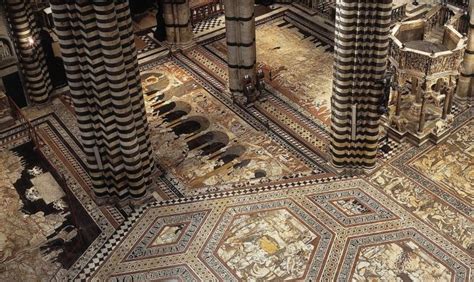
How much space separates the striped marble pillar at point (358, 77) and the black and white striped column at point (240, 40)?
2.88 meters

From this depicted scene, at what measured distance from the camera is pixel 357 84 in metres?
11.1

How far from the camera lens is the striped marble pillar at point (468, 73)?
1312 centimetres

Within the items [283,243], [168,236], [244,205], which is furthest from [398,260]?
[168,236]

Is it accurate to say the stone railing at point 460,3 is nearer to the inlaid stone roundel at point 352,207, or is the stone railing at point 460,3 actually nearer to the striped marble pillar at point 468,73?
the striped marble pillar at point 468,73

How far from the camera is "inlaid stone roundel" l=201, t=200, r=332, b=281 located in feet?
34.1

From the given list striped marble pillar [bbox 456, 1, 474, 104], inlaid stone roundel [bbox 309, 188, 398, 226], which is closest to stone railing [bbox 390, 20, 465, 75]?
striped marble pillar [bbox 456, 1, 474, 104]

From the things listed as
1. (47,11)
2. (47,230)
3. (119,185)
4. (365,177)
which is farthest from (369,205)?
(47,11)

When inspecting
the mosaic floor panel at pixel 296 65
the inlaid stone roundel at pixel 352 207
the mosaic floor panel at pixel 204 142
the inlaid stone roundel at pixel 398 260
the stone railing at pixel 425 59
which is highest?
the stone railing at pixel 425 59

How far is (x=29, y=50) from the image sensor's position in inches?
549

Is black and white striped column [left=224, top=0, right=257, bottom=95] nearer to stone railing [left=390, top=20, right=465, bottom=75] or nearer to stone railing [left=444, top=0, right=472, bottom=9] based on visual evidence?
stone railing [left=390, top=20, right=465, bottom=75]

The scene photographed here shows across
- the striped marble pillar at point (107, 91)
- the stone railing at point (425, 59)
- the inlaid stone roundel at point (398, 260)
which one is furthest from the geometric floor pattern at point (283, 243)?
the stone railing at point (425, 59)

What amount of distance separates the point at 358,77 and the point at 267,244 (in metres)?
3.23

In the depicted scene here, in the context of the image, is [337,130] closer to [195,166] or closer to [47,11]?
[195,166]

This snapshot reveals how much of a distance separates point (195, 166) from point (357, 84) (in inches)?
140
